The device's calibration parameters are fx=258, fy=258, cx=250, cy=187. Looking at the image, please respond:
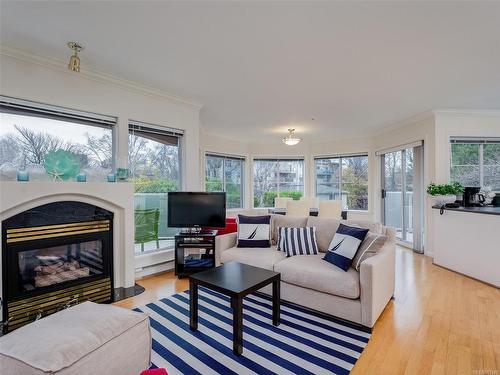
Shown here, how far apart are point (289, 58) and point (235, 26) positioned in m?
0.74

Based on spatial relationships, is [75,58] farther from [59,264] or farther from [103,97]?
[59,264]

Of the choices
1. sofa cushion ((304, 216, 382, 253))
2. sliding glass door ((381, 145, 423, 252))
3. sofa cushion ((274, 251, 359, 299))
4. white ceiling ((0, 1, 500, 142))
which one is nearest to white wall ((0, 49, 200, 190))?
white ceiling ((0, 1, 500, 142))

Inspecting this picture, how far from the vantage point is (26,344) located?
53.7 inches

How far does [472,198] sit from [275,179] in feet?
14.9

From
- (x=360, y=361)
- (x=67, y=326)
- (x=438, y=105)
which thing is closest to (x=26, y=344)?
(x=67, y=326)

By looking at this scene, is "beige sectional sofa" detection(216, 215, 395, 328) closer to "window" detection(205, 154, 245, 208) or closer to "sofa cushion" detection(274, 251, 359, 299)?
"sofa cushion" detection(274, 251, 359, 299)

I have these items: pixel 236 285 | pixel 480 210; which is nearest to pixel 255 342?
→ pixel 236 285

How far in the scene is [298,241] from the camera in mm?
3152

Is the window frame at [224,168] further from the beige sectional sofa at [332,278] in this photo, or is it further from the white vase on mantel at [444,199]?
the white vase on mantel at [444,199]

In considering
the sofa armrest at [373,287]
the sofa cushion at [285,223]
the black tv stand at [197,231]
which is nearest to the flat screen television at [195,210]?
the black tv stand at [197,231]

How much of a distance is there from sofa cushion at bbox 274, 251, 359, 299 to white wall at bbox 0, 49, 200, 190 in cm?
213

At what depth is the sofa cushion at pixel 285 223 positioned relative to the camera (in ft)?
11.3

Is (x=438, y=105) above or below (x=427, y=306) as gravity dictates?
above

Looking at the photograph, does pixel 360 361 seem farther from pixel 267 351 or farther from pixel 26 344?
pixel 26 344
